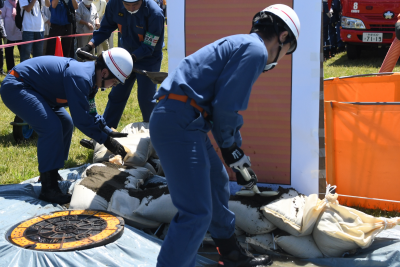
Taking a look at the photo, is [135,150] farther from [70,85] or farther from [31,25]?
[31,25]

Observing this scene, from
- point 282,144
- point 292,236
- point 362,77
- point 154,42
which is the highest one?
point 154,42

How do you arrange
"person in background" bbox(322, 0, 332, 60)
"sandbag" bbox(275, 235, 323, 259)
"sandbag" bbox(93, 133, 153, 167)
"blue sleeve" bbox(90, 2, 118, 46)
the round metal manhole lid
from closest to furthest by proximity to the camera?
1. the round metal manhole lid
2. "sandbag" bbox(275, 235, 323, 259)
3. "sandbag" bbox(93, 133, 153, 167)
4. "blue sleeve" bbox(90, 2, 118, 46)
5. "person in background" bbox(322, 0, 332, 60)

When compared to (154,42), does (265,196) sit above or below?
below

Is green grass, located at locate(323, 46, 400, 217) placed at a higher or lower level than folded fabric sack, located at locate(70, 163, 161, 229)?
higher

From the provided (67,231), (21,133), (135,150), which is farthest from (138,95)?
(67,231)

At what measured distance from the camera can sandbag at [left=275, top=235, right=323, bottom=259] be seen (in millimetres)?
2971

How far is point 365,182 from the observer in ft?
11.6

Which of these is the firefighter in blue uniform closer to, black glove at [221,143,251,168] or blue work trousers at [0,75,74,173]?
blue work trousers at [0,75,74,173]

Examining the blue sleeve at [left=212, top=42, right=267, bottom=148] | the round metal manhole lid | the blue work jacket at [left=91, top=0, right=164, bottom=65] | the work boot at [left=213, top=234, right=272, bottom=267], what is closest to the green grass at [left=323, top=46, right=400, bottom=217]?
the blue work jacket at [left=91, top=0, right=164, bottom=65]

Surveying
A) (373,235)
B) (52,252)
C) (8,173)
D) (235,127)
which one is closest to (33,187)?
(8,173)

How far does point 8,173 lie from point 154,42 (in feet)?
6.36

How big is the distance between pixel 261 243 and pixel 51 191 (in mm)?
1636

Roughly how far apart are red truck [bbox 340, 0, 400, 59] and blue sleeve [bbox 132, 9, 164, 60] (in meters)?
5.75

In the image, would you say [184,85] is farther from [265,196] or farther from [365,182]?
[365,182]
